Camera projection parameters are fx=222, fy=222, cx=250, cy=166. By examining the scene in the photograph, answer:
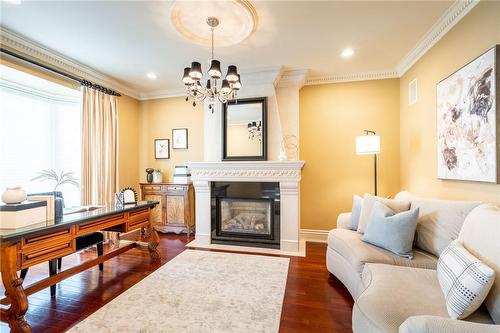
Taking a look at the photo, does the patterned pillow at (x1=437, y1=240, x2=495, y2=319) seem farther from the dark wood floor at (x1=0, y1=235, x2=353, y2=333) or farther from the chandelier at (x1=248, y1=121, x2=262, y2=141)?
the chandelier at (x1=248, y1=121, x2=262, y2=141)

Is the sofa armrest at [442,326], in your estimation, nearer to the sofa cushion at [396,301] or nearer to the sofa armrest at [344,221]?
the sofa cushion at [396,301]

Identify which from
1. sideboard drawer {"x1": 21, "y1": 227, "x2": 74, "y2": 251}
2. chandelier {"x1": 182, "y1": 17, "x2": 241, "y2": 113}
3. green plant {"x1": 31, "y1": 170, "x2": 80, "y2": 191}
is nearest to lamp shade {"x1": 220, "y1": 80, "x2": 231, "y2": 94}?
chandelier {"x1": 182, "y1": 17, "x2": 241, "y2": 113}

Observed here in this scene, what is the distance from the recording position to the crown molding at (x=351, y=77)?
12.0 ft

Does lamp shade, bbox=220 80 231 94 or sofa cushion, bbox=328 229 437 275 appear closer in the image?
sofa cushion, bbox=328 229 437 275

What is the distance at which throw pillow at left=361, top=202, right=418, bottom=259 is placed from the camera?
1.98 metres

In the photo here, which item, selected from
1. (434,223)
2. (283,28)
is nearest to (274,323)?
(434,223)

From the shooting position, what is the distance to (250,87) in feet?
12.4

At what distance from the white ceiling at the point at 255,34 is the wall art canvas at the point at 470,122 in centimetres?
77

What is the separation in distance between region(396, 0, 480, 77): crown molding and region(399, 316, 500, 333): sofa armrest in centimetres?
264

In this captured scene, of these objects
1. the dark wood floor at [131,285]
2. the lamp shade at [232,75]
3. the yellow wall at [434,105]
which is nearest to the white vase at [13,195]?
the dark wood floor at [131,285]

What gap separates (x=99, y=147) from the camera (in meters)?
3.80

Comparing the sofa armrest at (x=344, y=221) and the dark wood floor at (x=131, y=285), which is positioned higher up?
the sofa armrest at (x=344, y=221)

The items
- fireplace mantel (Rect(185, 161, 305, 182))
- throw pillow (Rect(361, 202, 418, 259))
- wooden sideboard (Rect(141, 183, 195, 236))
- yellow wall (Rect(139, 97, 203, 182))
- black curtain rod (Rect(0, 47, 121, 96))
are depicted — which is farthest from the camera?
yellow wall (Rect(139, 97, 203, 182))

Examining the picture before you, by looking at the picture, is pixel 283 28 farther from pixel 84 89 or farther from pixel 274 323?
pixel 84 89
